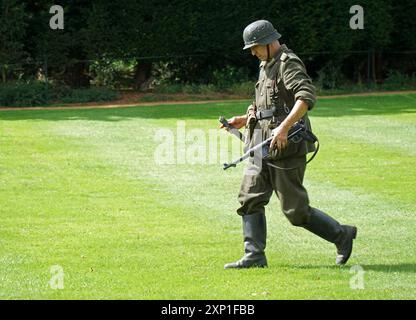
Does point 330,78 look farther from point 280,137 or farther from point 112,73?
point 280,137

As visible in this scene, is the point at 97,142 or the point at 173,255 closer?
the point at 173,255

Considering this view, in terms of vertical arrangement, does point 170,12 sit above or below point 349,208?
above

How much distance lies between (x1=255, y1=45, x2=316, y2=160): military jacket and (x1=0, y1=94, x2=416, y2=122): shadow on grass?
37.0ft

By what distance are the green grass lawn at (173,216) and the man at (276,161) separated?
0.28 metres

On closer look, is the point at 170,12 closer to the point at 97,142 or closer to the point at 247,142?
the point at 97,142

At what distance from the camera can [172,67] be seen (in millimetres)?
26562

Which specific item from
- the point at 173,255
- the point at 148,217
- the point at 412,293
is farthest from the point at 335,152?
the point at 412,293

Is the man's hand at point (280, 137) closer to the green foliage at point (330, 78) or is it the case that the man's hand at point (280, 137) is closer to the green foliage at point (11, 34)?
the green foliage at point (11, 34)

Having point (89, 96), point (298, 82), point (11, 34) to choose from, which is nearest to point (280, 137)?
point (298, 82)

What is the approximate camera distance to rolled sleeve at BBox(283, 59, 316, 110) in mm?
8820

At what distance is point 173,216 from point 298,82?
3458 millimetres

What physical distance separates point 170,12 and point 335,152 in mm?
10110

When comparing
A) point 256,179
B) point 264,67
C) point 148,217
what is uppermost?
point 264,67

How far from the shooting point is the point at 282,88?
9133 mm
